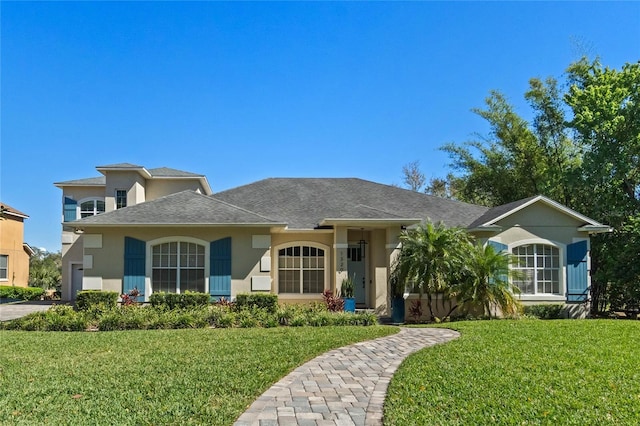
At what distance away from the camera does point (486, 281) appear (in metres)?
15.4

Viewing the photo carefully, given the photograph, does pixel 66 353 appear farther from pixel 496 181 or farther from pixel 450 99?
pixel 496 181

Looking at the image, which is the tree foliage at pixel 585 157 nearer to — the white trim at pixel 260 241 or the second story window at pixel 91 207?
the white trim at pixel 260 241

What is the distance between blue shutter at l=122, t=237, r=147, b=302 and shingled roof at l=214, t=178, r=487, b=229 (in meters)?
4.86

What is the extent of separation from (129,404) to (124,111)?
12.6m

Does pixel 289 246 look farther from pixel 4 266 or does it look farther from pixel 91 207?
pixel 4 266

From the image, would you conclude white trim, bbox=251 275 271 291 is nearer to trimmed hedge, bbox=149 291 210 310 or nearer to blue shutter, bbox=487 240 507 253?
trimmed hedge, bbox=149 291 210 310

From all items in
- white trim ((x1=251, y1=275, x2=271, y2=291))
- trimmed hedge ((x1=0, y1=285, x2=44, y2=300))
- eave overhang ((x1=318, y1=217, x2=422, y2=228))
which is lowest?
trimmed hedge ((x1=0, y1=285, x2=44, y2=300))

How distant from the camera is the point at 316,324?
13492 millimetres

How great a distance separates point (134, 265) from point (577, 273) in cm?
1501

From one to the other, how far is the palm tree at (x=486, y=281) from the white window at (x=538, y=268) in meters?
1.86

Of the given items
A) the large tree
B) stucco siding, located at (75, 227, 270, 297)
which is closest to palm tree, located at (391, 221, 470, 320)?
stucco siding, located at (75, 227, 270, 297)

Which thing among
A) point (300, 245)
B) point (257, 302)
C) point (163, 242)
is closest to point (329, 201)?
point (300, 245)

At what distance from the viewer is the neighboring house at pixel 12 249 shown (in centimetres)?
3003

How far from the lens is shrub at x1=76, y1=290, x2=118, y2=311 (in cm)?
1475
